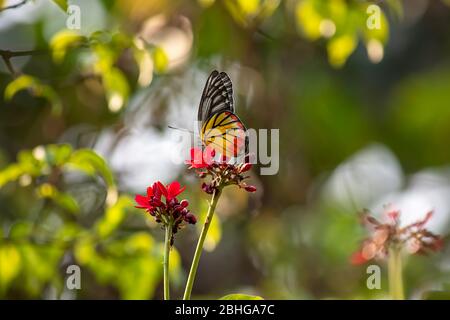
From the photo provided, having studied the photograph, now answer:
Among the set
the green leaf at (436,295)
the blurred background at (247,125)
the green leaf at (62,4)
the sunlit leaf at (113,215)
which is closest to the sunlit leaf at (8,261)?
the blurred background at (247,125)

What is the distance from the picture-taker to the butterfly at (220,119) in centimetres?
85

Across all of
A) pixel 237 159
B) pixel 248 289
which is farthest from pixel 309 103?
pixel 237 159

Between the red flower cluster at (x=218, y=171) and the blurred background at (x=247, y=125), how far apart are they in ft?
2.09

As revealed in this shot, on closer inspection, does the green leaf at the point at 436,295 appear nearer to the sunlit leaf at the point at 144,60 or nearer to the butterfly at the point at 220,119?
the butterfly at the point at 220,119

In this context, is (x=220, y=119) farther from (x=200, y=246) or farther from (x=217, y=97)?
(x=200, y=246)

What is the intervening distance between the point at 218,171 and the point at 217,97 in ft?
0.68

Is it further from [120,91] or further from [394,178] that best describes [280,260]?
[120,91]

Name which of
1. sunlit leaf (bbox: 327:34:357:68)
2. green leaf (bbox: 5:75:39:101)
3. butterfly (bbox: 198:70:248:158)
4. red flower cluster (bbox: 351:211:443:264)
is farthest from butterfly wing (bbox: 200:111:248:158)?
sunlit leaf (bbox: 327:34:357:68)

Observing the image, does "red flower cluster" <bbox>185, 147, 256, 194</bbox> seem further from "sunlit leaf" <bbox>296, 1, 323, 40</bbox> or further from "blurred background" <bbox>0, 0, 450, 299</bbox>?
"sunlit leaf" <bbox>296, 1, 323, 40</bbox>

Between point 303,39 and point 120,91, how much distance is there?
5.71 feet

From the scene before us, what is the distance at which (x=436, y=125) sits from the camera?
3498 mm

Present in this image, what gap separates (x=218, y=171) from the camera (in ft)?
2.52

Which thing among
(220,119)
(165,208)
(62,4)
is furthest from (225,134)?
(62,4)

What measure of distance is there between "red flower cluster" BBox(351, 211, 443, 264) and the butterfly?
0.23 m
